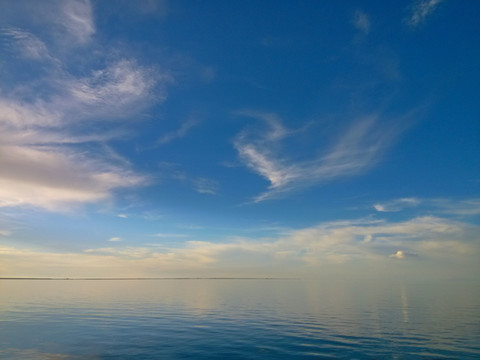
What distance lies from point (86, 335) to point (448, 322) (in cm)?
5835

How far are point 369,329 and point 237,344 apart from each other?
22.3 metres

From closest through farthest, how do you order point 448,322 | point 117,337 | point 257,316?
point 117,337
point 448,322
point 257,316

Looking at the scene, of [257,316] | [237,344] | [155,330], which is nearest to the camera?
[237,344]

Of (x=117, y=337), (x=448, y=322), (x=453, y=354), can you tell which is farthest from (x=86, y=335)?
(x=448, y=322)

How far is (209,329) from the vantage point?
47469 millimetres

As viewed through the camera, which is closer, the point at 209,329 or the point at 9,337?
the point at 9,337

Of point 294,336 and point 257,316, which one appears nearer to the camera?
point 294,336

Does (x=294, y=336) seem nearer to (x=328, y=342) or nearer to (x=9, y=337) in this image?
(x=328, y=342)

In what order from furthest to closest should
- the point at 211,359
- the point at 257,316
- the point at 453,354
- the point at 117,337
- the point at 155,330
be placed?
1. the point at 257,316
2. the point at 155,330
3. the point at 117,337
4. the point at 453,354
5. the point at 211,359

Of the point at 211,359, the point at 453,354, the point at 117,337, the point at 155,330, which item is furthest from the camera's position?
the point at 155,330

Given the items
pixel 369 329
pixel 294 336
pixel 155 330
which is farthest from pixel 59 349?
pixel 369 329

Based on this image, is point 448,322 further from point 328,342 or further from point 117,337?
point 117,337

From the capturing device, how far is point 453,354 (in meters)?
33.3

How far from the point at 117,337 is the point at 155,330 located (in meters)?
6.40
